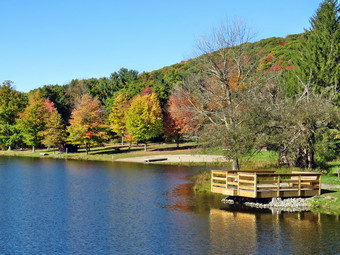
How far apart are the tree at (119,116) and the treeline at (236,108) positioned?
24 centimetres

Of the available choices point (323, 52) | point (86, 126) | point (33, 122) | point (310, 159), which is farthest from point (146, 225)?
point (33, 122)

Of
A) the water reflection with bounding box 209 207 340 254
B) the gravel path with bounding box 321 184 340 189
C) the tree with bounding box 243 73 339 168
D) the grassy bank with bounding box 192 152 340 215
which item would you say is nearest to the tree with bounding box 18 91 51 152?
the grassy bank with bounding box 192 152 340 215

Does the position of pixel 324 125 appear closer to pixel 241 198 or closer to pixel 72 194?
pixel 241 198

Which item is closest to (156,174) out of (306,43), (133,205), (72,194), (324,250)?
(72,194)

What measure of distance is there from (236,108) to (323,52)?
24.2 m

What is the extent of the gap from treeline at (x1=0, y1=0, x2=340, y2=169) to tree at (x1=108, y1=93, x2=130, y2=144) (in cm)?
24

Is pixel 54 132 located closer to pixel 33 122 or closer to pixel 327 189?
pixel 33 122

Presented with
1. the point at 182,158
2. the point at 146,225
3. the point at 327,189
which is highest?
the point at 182,158

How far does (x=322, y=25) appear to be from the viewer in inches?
2250

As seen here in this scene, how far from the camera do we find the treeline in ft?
121

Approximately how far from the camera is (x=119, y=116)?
93688 mm

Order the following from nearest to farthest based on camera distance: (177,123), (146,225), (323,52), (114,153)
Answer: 1. (146,225)
2. (323,52)
3. (114,153)
4. (177,123)

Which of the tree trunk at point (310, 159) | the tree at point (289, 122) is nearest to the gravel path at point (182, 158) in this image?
the tree trunk at point (310, 159)

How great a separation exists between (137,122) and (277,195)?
186 feet
